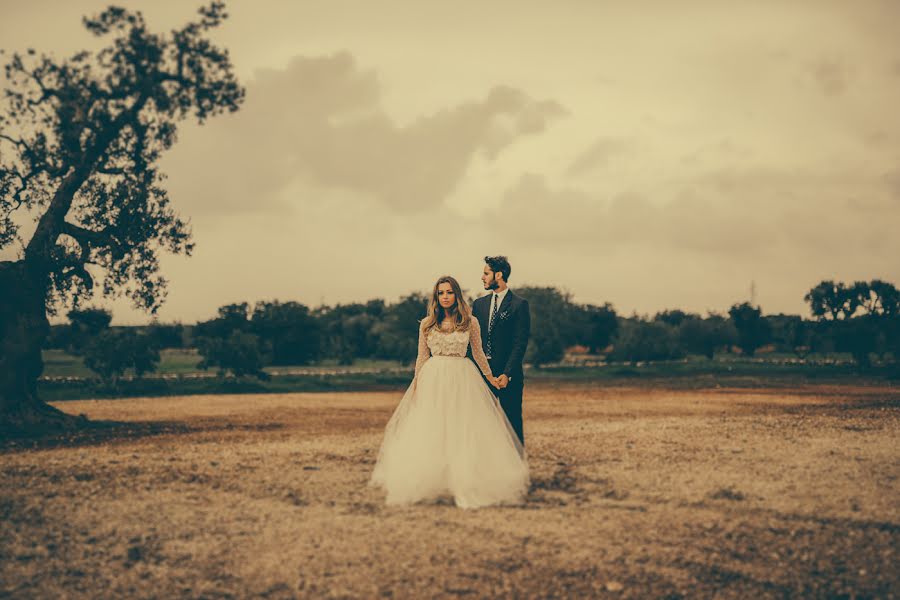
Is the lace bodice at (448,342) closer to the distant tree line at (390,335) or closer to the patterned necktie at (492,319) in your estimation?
the patterned necktie at (492,319)

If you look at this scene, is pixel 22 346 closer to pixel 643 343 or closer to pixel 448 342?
pixel 448 342

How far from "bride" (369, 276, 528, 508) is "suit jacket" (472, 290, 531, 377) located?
52 centimetres

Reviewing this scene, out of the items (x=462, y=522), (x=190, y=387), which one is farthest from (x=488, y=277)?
(x=190, y=387)

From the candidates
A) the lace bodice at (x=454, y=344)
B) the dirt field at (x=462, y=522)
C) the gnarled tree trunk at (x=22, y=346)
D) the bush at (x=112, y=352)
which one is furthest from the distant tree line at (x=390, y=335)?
the lace bodice at (x=454, y=344)


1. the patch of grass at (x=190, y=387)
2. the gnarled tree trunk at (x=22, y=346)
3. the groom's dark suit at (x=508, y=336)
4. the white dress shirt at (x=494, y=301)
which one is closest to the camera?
the groom's dark suit at (x=508, y=336)

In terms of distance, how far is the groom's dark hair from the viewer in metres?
10.4

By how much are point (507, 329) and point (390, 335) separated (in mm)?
43621

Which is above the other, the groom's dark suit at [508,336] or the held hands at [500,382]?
the groom's dark suit at [508,336]

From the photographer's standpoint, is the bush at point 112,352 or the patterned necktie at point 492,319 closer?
the patterned necktie at point 492,319

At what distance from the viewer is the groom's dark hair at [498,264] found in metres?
10.4

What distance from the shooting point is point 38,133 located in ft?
67.3

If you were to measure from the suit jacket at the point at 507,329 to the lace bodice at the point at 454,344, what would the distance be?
1.62 feet

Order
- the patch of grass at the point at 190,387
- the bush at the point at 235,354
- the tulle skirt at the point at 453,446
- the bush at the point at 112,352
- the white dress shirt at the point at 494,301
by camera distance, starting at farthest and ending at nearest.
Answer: the bush at the point at 235,354
the patch of grass at the point at 190,387
the bush at the point at 112,352
the white dress shirt at the point at 494,301
the tulle skirt at the point at 453,446

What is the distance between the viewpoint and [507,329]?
35.3 ft
